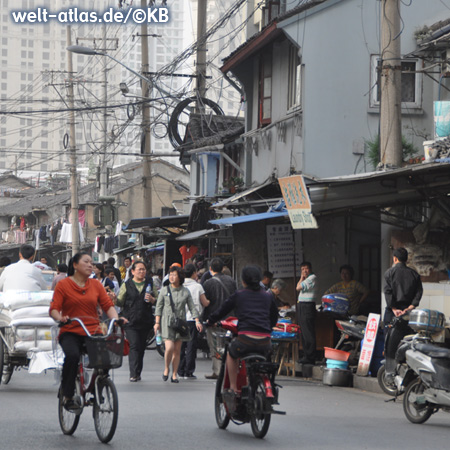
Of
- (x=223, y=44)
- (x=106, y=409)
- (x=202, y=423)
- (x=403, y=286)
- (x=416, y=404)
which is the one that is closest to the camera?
(x=106, y=409)

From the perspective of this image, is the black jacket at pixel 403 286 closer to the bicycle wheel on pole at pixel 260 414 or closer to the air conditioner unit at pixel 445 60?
the bicycle wheel on pole at pixel 260 414

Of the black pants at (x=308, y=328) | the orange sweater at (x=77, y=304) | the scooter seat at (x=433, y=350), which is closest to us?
the orange sweater at (x=77, y=304)

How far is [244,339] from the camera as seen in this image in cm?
1006

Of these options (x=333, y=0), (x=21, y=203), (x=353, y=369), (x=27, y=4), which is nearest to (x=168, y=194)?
(x=21, y=203)

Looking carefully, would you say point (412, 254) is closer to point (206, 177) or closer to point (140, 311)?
point (140, 311)

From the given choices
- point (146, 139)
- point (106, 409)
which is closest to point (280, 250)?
point (106, 409)

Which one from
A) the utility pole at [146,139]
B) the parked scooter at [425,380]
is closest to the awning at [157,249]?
the utility pole at [146,139]

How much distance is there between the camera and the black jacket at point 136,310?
1617 centimetres

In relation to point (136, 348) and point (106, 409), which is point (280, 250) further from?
point (106, 409)

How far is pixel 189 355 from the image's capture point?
16891 mm

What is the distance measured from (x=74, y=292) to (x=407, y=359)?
4.16 m

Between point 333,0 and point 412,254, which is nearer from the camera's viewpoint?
point 412,254

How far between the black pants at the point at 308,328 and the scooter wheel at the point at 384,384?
8.85ft

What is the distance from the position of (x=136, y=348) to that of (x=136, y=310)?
0.62m
